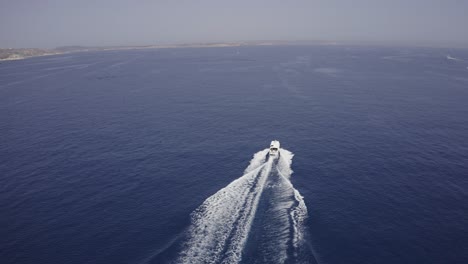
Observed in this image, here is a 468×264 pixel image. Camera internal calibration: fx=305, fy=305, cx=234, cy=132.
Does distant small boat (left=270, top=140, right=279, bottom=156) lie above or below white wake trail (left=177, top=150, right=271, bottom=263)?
above

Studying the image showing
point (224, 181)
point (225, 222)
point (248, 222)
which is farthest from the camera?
point (224, 181)

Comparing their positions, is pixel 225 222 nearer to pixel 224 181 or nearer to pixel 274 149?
pixel 224 181

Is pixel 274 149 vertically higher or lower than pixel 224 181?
higher

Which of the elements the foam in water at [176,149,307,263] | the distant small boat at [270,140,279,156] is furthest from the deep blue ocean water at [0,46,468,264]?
the distant small boat at [270,140,279,156]

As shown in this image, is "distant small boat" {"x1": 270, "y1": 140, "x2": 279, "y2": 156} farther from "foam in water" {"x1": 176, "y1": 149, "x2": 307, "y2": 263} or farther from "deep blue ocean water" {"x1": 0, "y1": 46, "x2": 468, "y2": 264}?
"foam in water" {"x1": 176, "y1": 149, "x2": 307, "y2": 263}

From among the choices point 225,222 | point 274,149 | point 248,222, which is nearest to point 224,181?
point 225,222

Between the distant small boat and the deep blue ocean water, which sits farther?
the distant small boat

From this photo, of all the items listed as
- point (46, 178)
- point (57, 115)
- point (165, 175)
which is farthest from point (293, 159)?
point (57, 115)

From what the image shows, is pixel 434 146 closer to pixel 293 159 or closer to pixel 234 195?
pixel 293 159

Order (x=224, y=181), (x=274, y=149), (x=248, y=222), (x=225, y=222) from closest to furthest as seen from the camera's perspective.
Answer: (x=248, y=222), (x=225, y=222), (x=224, y=181), (x=274, y=149)

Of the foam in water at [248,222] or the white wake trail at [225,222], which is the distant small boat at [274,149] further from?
the foam in water at [248,222]
